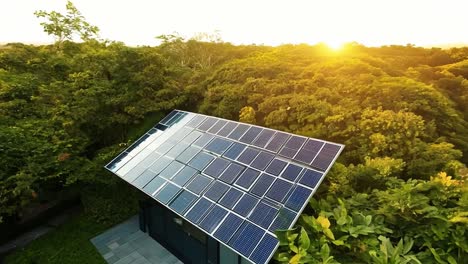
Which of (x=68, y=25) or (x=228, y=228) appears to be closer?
(x=228, y=228)

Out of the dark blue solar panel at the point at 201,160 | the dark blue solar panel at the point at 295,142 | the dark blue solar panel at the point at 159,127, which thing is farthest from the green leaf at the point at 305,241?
the dark blue solar panel at the point at 159,127

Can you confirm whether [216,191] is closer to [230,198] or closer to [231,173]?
[230,198]

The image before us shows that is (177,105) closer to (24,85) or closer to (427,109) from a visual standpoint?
(24,85)

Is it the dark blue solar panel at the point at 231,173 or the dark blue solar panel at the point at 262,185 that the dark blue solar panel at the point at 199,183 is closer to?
the dark blue solar panel at the point at 231,173

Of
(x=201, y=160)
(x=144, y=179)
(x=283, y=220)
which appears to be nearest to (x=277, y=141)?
(x=201, y=160)

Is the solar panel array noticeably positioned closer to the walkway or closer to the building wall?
the building wall

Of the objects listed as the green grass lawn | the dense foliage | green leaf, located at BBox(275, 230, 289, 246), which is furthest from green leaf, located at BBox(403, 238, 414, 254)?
the green grass lawn
